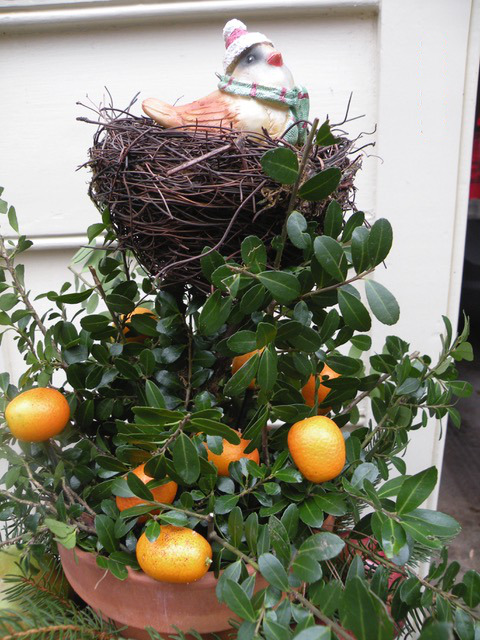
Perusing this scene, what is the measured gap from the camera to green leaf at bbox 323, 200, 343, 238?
477 mm

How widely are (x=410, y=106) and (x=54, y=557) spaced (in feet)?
3.18

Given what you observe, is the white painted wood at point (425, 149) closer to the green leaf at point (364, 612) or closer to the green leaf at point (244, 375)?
the green leaf at point (244, 375)

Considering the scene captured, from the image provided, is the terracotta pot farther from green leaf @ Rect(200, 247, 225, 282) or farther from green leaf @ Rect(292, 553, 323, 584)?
green leaf @ Rect(200, 247, 225, 282)

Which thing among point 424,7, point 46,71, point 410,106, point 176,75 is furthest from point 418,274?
point 46,71

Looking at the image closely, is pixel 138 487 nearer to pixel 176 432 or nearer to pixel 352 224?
pixel 176 432

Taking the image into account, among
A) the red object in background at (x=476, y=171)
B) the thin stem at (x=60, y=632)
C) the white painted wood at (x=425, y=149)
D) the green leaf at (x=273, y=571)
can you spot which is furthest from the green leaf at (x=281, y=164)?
the red object in background at (x=476, y=171)

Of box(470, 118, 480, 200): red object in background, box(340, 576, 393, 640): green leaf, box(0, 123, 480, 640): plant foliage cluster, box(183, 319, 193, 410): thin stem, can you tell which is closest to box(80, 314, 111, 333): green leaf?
box(0, 123, 480, 640): plant foliage cluster

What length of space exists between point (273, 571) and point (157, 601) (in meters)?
0.17

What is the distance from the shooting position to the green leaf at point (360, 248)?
0.45 m

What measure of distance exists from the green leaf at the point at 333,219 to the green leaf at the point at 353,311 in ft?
0.20

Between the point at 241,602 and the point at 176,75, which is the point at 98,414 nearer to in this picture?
the point at 241,602

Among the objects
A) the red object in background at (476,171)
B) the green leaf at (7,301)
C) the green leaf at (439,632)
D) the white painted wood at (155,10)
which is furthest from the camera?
the red object in background at (476,171)

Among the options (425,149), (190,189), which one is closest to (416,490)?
(190,189)

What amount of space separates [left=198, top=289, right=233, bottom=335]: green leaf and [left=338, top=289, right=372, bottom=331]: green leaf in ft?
0.34
